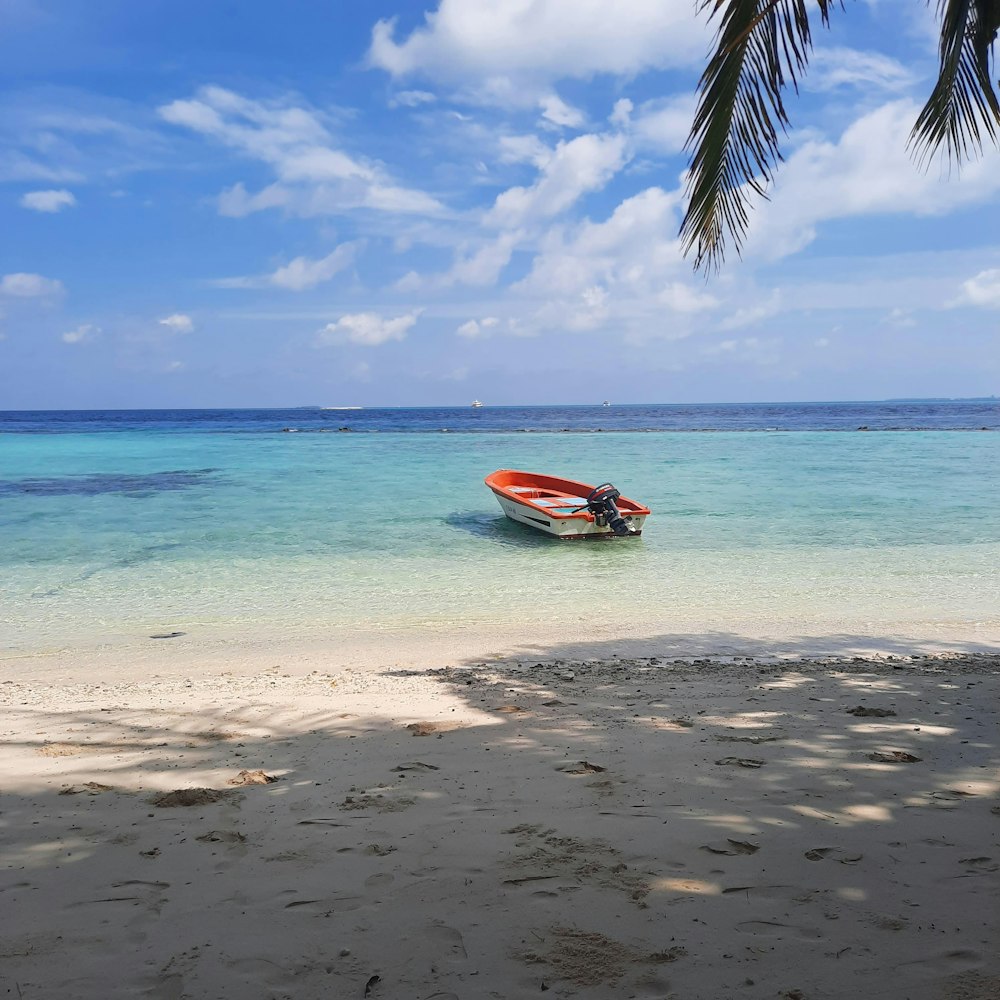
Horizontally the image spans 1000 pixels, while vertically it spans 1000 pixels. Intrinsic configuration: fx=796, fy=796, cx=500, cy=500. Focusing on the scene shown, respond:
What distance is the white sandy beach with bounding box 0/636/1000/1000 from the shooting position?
218 cm

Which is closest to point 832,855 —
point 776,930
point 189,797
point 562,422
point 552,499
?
point 776,930

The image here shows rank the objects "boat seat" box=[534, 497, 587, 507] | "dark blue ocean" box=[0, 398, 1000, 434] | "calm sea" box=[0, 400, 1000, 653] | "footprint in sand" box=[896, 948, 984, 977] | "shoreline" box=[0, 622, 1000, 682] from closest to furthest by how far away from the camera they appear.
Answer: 1. "footprint in sand" box=[896, 948, 984, 977]
2. "shoreline" box=[0, 622, 1000, 682]
3. "calm sea" box=[0, 400, 1000, 653]
4. "boat seat" box=[534, 497, 587, 507]
5. "dark blue ocean" box=[0, 398, 1000, 434]

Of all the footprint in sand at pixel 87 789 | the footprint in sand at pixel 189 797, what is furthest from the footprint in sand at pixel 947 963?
the footprint in sand at pixel 87 789

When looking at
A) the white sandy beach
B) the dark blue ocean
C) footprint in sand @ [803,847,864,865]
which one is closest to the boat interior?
the white sandy beach

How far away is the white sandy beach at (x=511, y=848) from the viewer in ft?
7.16

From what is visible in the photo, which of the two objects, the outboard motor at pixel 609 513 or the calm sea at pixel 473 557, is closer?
the calm sea at pixel 473 557

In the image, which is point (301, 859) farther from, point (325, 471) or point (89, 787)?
point (325, 471)

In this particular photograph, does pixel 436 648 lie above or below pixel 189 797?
below

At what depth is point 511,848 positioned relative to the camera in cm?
287

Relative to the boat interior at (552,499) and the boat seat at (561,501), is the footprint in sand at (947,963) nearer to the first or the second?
the boat interior at (552,499)

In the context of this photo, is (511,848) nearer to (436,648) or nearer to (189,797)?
(189,797)

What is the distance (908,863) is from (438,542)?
11299 mm

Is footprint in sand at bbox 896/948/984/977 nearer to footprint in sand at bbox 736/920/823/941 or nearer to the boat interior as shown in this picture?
footprint in sand at bbox 736/920/823/941

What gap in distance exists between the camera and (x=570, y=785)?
11.3 ft
